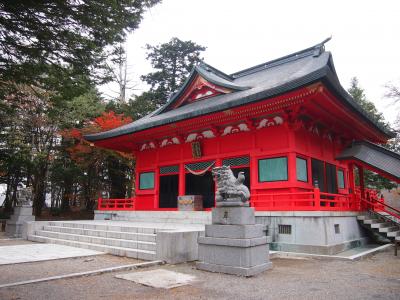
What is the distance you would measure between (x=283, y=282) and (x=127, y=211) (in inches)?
452

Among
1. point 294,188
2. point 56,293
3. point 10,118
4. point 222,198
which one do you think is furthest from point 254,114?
point 10,118

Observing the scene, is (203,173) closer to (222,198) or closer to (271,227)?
(271,227)

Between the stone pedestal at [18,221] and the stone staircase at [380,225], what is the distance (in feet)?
46.5

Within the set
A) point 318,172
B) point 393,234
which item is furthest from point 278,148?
point 393,234

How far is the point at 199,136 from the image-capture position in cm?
1572

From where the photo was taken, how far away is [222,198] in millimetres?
7812

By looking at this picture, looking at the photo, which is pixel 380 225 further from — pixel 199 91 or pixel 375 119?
pixel 375 119

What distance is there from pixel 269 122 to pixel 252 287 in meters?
8.34

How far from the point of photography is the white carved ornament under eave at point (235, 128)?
46.1 feet

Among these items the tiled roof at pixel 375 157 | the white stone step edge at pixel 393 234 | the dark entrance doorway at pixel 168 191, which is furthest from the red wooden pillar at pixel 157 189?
the white stone step edge at pixel 393 234

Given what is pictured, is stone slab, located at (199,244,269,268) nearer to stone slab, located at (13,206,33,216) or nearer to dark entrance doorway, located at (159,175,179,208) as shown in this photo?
dark entrance doorway, located at (159,175,179,208)

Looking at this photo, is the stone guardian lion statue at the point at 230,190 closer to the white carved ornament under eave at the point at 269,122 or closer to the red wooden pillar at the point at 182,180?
the white carved ornament under eave at the point at 269,122

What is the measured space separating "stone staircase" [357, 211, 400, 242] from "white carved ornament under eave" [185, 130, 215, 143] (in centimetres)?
711

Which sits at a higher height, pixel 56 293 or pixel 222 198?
pixel 222 198
